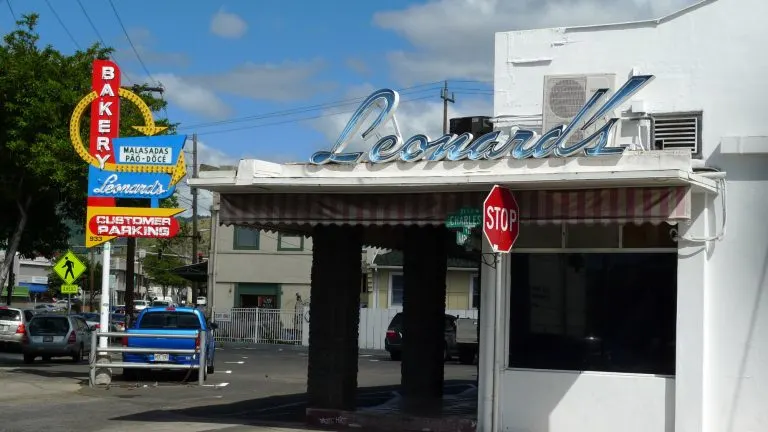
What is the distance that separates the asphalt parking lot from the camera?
633 inches

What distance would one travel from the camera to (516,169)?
43.2 ft

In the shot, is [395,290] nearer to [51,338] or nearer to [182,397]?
[51,338]

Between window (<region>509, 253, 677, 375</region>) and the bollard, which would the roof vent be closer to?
window (<region>509, 253, 677, 375</region>)

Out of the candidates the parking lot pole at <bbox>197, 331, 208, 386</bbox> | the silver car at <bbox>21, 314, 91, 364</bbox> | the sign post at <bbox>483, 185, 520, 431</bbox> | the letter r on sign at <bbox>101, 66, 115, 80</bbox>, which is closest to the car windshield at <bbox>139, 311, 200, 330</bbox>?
the parking lot pole at <bbox>197, 331, 208, 386</bbox>

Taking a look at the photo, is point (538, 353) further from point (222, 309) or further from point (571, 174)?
point (222, 309)

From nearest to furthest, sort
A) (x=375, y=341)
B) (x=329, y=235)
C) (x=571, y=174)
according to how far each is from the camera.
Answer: (x=571, y=174)
(x=329, y=235)
(x=375, y=341)

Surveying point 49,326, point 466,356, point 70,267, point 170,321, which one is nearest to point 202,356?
point 170,321

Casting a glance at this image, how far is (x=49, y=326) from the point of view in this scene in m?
32.2

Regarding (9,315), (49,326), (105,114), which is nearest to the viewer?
(105,114)

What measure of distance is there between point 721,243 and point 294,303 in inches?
1592

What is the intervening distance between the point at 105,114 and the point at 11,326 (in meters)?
16.7

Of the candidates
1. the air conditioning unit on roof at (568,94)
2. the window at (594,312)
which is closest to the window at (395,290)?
the window at (594,312)

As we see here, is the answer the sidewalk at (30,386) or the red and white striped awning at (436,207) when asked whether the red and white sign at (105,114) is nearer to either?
the sidewalk at (30,386)

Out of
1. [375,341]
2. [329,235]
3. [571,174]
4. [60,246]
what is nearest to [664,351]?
[571,174]
